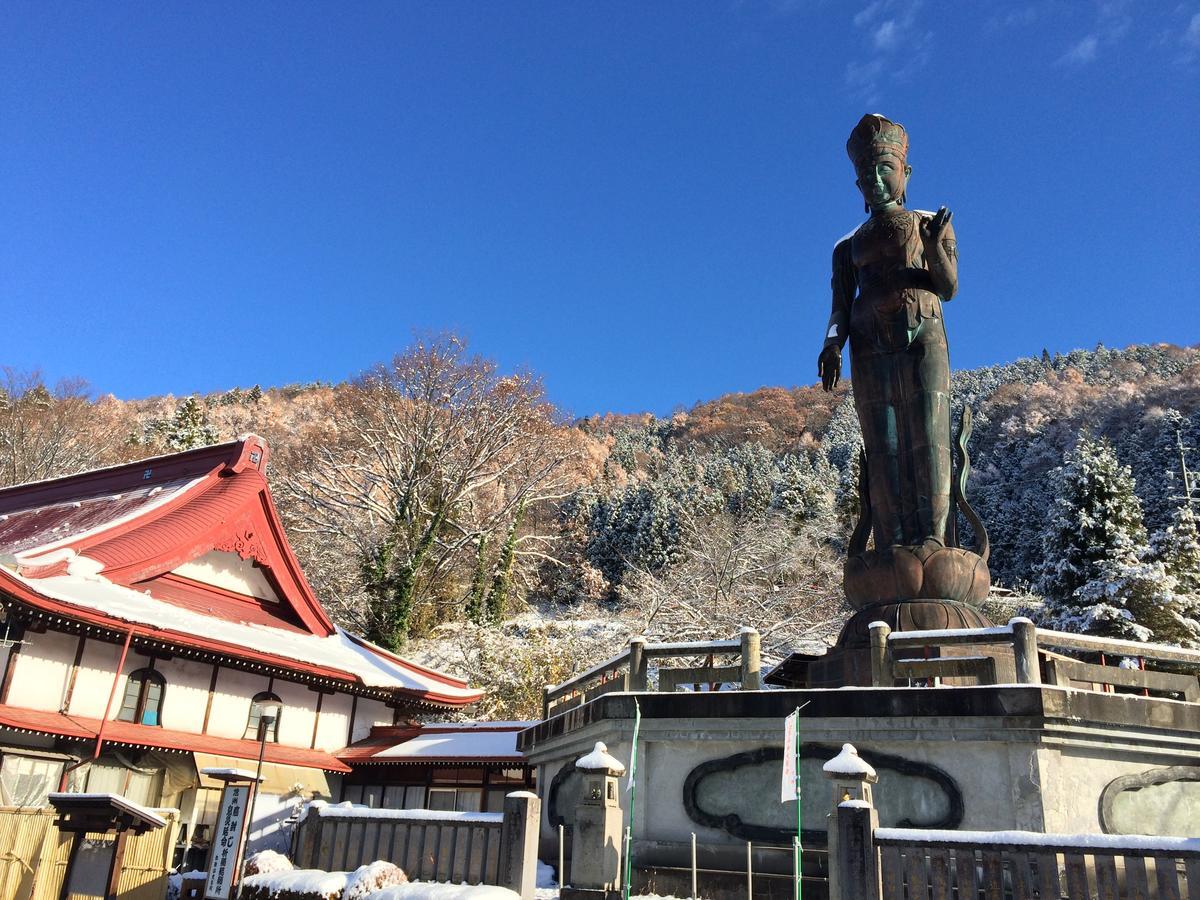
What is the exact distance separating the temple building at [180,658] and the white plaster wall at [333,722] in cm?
4

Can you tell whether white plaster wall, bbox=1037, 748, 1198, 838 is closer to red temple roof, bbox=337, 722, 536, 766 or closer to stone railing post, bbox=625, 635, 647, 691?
stone railing post, bbox=625, 635, 647, 691

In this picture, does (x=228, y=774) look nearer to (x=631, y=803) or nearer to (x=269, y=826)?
(x=631, y=803)

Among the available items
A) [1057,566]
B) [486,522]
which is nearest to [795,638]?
[1057,566]

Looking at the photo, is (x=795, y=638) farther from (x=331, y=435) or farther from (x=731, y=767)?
(x=331, y=435)

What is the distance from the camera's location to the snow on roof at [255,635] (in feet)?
48.2

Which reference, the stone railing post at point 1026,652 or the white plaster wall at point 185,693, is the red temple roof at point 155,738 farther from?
the stone railing post at point 1026,652

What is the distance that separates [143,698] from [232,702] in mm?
1829

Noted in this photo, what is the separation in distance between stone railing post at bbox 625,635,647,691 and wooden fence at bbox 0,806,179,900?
6332 millimetres

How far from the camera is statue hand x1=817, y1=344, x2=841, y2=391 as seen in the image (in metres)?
14.8

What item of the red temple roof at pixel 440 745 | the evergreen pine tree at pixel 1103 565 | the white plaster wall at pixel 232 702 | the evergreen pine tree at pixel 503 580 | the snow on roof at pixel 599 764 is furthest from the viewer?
the evergreen pine tree at pixel 503 580

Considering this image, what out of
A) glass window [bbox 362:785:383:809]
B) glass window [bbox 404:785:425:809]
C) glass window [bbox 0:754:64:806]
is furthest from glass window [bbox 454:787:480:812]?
glass window [bbox 0:754:64:806]

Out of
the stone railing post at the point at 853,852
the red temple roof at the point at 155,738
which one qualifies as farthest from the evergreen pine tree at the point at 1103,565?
the stone railing post at the point at 853,852

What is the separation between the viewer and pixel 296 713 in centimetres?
1828

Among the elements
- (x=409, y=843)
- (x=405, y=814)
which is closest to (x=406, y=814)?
(x=405, y=814)
